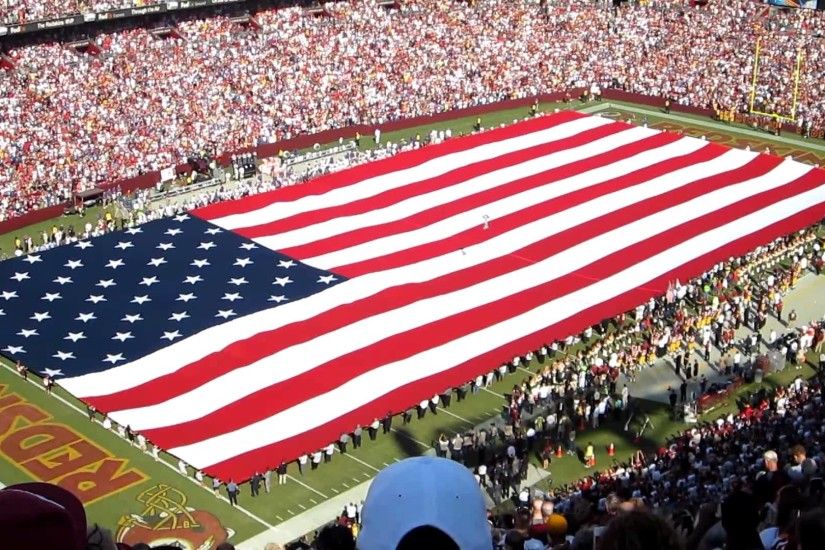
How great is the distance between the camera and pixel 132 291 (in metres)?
32.5

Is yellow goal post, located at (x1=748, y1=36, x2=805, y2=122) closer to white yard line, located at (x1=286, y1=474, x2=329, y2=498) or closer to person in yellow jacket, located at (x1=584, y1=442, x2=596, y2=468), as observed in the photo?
person in yellow jacket, located at (x1=584, y1=442, x2=596, y2=468)

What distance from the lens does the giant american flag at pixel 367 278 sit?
27.1 metres

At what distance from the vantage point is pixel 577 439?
85.0ft

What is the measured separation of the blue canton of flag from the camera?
29.4 meters

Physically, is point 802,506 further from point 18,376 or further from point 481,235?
point 481,235

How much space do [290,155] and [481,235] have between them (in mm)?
12432

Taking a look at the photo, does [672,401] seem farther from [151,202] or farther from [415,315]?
[151,202]

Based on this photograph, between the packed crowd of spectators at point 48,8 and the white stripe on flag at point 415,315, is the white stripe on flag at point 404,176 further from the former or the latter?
the packed crowd of spectators at point 48,8

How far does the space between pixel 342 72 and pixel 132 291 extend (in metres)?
24.5

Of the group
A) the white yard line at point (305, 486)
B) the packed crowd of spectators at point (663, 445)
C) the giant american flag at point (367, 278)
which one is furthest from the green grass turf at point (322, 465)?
the giant american flag at point (367, 278)

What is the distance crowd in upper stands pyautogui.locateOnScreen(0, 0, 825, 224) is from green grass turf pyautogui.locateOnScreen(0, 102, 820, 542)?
1597 centimetres

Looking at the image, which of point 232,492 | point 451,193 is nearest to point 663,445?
point 232,492

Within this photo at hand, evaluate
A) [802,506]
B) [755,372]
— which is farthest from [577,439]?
[802,506]

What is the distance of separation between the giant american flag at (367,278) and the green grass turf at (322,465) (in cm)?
57
